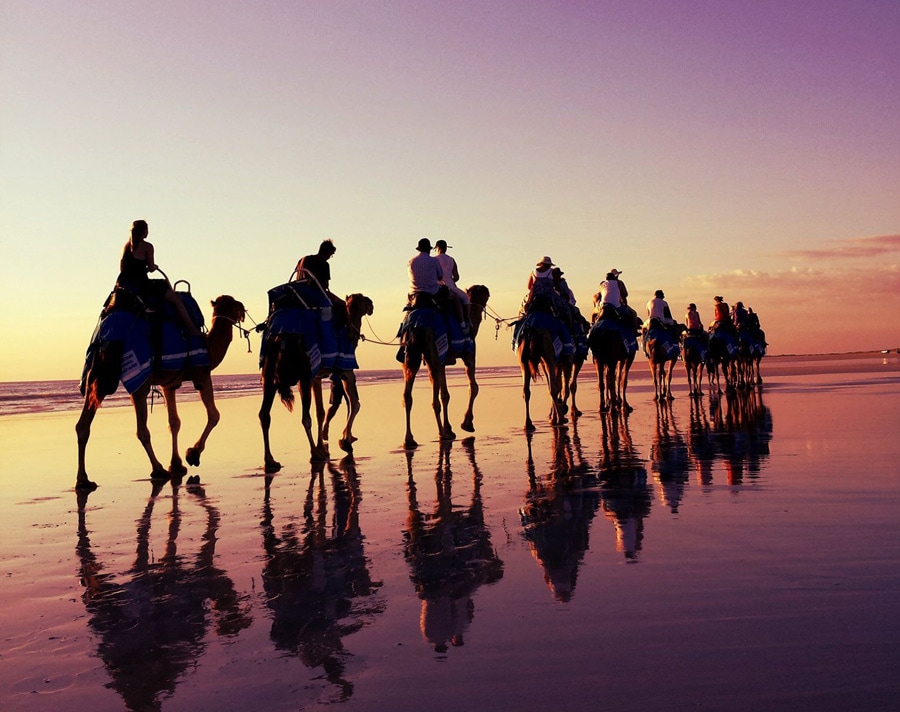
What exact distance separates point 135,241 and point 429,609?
7.52m

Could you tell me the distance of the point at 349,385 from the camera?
42.9 feet

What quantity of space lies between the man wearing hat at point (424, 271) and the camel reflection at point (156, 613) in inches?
305

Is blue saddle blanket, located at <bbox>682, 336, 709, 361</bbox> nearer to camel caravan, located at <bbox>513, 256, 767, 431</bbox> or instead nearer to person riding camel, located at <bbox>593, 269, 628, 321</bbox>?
camel caravan, located at <bbox>513, 256, 767, 431</bbox>

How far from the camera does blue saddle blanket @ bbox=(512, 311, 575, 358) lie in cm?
1622

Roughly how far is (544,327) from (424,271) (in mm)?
3183

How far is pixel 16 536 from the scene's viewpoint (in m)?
7.28

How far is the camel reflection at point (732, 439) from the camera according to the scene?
30.1 feet

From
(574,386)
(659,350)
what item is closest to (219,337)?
(574,386)

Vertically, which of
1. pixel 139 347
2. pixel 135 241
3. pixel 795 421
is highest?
pixel 135 241

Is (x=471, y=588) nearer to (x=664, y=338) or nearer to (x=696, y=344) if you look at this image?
(x=664, y=338)

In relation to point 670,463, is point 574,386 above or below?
above

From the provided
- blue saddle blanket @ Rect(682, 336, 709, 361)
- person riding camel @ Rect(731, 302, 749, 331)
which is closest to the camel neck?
blue saddle blanket @ Rect(682, 336, 709, 361)

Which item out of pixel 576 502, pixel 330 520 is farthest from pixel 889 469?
pixel 330 520

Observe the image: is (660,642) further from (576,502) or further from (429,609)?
(576,502)
